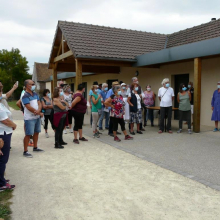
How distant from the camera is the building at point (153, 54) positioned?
331 inches

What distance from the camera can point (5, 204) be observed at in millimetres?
3309

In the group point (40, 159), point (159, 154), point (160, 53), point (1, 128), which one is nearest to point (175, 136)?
point (159, 154)

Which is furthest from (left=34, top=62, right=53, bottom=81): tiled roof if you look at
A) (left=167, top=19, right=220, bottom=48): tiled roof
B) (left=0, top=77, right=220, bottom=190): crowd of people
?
(left=0, top=77, right=220, bottom=190): crowd of people

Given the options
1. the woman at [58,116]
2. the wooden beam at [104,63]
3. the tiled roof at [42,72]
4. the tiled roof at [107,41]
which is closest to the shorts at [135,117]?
the woman at [58,116]

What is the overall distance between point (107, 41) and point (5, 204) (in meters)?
9.57

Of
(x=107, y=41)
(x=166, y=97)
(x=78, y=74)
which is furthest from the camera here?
(x=107, y=41)

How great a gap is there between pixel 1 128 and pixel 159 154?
11.8 feet

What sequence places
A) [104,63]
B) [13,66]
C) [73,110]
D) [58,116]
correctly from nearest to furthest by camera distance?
[58,116]
[73,110]
[104,63]
[13,66]

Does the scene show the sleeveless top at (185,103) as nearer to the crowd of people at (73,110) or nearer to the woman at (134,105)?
the crowd of people at (73,110)

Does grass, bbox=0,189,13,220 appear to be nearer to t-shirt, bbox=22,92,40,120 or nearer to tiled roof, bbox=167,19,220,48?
t-shirt, bbox=22,92,40,120

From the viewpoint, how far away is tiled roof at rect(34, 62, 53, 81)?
4488 centimetres

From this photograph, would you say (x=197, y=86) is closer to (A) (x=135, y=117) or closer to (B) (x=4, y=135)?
(A) (x=135, y=117)

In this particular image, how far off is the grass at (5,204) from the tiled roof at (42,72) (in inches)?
1664

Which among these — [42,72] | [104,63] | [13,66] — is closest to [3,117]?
[104,63]
